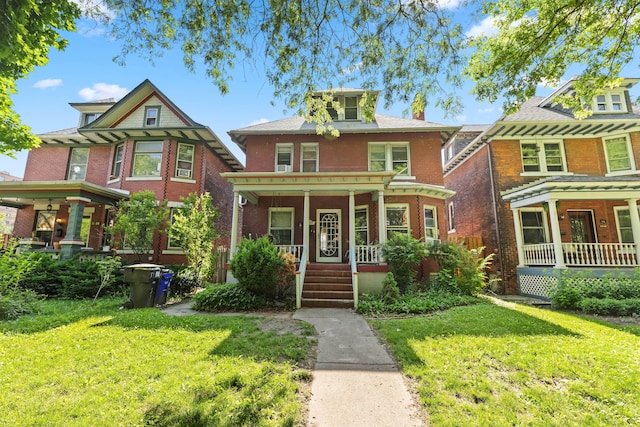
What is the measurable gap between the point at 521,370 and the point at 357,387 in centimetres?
234

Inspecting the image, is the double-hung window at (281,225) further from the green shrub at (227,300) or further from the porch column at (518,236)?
the porch column at (518,236)

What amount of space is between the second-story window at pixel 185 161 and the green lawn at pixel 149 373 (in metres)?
8.08

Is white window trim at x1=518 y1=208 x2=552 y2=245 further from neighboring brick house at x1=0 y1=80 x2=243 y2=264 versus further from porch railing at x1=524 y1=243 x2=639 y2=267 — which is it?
neighboring brick house at x1=0 y1=80 x2=243 y2=264

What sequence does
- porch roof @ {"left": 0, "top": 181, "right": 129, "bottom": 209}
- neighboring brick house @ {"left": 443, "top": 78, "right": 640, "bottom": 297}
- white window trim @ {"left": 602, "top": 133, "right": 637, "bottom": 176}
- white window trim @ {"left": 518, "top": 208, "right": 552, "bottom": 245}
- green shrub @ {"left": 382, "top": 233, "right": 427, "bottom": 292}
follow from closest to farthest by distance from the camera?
green shrub @ {"left": 382, "top": 233, "right": 427, "bottom": 292}
porch roof @ {"left": 0, "top": 181, "right": 129, "bottom": 209}
neighboring brick house @ {"left": 443, "top": 78, "right": 640, "bottom": 297}
white window trim @ {"left": 602, "top": 133, "right": 637, "bottom": 176}
white window trim @ {"left": 518, "top": 208, "right": 552, "bottom": 245}

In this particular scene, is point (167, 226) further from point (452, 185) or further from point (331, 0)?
point (452, 185)

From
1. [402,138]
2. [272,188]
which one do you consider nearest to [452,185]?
[402,138]

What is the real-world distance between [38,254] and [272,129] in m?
9.61

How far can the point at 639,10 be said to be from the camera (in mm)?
4773

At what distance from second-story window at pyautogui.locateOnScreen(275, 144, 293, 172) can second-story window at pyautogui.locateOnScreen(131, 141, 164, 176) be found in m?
5.32

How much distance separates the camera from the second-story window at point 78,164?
45.6 ft

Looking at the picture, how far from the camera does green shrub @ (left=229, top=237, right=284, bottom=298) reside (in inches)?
315

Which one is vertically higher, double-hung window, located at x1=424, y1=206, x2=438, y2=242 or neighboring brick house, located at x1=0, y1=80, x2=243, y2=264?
neighboring brick house, located at x1=0, y1=80, x2=243, y2=264

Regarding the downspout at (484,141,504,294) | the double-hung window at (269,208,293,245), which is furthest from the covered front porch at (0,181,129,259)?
the downspout at (484,141,504,294)

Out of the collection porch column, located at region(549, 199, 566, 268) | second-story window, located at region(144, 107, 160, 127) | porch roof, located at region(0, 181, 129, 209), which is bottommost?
porch column, located at region(549, 199, 566, 268)
